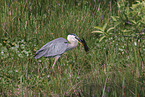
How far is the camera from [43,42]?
464cm

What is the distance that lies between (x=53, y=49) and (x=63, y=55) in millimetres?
347

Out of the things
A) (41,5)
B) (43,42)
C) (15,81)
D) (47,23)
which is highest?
(41,5)

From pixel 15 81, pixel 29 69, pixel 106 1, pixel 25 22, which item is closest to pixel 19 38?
pixel 25 22

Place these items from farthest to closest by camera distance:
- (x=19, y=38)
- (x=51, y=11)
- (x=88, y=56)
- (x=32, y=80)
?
1. (x=51, y=11)
2. (x=19, y=38)
3. (x=88, y=56)
4. (x=32, y=80)

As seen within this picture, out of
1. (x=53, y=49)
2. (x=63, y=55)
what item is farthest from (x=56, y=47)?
(x=63, y=55)

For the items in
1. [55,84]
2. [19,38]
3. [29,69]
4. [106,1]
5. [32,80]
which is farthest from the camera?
[106,1]

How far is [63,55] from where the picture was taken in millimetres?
4418

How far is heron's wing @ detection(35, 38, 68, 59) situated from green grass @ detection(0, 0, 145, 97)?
0.19m

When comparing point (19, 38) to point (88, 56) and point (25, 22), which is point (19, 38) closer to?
point (25, 22)

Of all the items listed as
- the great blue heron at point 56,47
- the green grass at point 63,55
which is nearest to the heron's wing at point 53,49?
the great blue heron at point 56,47

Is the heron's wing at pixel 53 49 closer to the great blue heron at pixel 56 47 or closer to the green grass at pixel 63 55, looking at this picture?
the great blue heron at pixel 56 47

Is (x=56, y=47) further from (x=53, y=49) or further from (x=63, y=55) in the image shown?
(x=63, y=55)

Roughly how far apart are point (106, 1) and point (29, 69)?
311 centimetres

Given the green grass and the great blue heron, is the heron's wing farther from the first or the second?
the green grass
